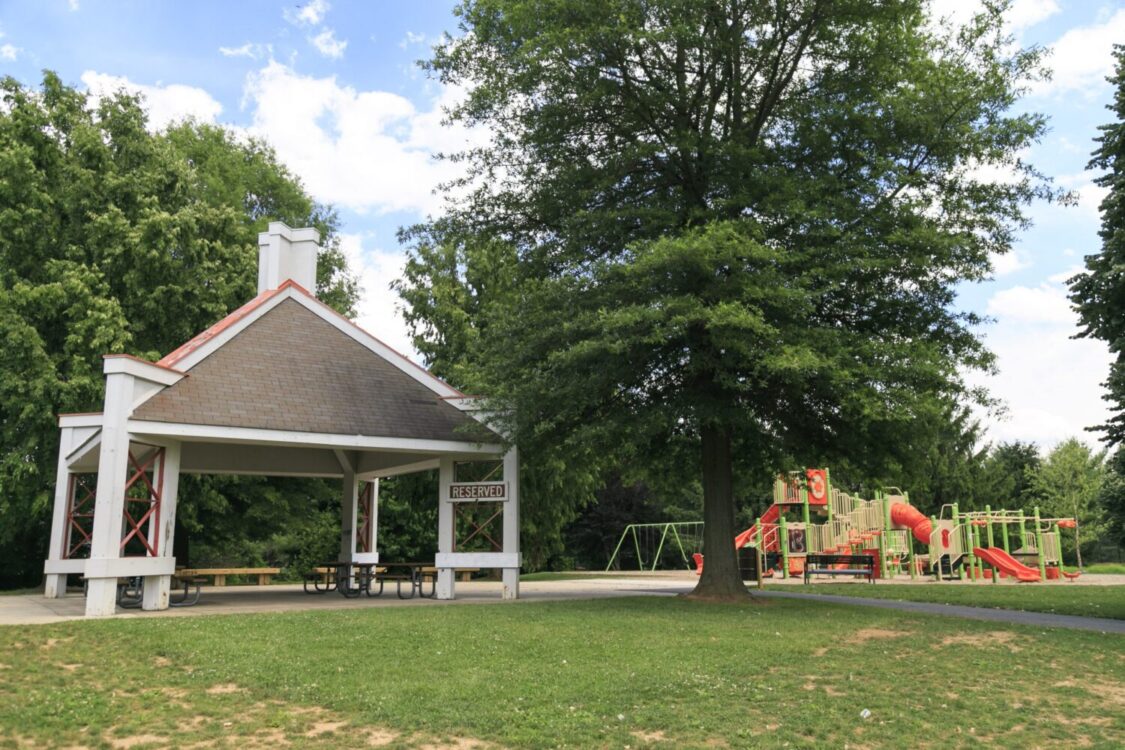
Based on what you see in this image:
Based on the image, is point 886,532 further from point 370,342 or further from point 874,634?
point 370,342

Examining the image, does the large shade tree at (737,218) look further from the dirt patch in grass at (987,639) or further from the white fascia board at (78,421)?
the white fascia board at (78,421)

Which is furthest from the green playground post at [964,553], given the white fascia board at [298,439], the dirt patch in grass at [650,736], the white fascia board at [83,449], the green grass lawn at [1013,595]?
the white fascia board at [83,449]

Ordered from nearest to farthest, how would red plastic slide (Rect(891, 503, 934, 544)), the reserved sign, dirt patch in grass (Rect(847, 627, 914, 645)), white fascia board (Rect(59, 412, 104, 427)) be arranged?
dirt patch in grass (Rect(847, 627, 914, 645)) < the reserved sign < white fascia board (Rect(59, 412, 104, 427)) < red plastic slide (Rect(891, 503, 934, 544))

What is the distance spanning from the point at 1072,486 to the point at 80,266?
150 feet

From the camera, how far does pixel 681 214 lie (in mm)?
17938

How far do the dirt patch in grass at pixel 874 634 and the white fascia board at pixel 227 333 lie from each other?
1264 cm

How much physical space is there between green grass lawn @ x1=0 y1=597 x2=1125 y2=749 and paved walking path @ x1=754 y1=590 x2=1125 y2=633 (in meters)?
1.77

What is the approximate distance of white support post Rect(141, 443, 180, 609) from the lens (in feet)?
53.0

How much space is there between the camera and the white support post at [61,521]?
19922mm

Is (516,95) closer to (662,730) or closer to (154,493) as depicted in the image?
(154,493)

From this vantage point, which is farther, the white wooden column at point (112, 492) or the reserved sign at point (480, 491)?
the reserved sign at point (480, 491)

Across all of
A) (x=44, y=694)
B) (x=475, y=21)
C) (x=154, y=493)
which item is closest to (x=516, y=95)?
(x=475, y=21)

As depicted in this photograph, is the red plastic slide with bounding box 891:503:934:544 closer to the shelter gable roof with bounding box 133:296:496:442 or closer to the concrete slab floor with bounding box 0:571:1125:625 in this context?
the concrete slab floor with bounding box 0:571:1125:625

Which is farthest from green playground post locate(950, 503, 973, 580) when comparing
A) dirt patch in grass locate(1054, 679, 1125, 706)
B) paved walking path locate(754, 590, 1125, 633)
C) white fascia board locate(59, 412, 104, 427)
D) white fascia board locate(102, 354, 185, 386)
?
white fascia board locate(59, 412, 104, 427)
